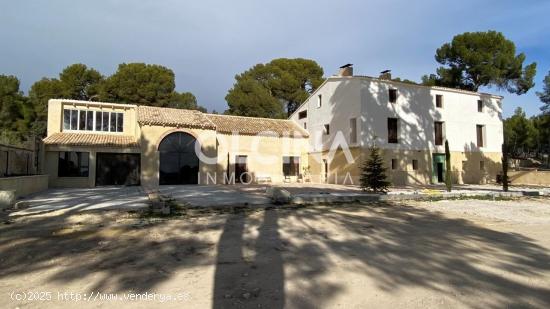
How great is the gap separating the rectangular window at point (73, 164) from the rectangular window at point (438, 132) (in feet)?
82.5

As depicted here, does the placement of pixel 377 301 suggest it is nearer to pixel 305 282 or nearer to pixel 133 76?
pixel 305 282

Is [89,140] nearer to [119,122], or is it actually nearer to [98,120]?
[98,120]

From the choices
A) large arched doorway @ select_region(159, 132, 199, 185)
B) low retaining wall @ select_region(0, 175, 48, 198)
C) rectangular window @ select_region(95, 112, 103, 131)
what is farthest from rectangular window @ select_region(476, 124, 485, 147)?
low retaining wall @ select_region(0, 175, 48, 198)

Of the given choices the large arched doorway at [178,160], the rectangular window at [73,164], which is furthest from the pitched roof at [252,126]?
the rectangular window at [73,164]

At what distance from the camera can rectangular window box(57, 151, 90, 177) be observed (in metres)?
21.2

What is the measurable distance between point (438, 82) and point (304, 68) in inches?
549

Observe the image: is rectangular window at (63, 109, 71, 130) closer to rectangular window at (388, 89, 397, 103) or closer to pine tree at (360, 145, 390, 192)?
pine tree at (360, 145, 390, 192)

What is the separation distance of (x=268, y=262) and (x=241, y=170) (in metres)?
21.0

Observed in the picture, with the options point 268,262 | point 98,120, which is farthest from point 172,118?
point 268,262

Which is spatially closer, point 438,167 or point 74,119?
point 74,119

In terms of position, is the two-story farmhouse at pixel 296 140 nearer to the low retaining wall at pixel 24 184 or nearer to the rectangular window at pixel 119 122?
the rectangular window at pixel 119 122

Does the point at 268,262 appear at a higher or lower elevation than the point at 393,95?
lower

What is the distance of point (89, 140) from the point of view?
2175 centimetres

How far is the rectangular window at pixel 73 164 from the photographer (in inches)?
834
